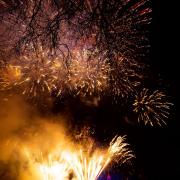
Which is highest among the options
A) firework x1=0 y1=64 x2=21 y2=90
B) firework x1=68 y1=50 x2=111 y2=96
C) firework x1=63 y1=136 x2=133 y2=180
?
firework x1=68 y1=50 x2=111 y2=96

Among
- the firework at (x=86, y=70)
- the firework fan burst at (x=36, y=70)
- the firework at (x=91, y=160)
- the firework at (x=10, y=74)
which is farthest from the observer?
the firework at (x=91, y=160)

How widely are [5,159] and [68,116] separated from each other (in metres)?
2.50

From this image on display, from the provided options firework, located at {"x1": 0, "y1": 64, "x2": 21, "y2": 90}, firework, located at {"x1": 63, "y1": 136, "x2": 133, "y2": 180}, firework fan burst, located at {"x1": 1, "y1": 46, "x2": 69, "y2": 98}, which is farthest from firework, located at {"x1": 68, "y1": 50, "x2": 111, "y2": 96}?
firework, located at {"x1": 63, "y1": 136, "x2": 133, "y2": 180}

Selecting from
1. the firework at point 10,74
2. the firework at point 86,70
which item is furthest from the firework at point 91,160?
the firework at point 10,74

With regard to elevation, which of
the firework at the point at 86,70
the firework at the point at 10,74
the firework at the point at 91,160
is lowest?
the firework at the point at 91,160

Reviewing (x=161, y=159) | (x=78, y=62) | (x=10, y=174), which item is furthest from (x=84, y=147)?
(x=161, y=159)

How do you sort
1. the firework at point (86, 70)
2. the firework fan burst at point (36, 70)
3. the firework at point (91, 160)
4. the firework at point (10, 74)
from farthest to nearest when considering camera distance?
the firework at point (91, 160)
the firework at point (10, 74)
the firework fan burst at point (36, 70)
the firework at point (86, 70)

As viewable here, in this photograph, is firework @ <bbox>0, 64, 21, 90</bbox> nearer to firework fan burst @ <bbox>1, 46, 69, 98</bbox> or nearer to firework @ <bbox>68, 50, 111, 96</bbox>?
firework fan burst @ <bbox>1, 46, 69, 98</bbox>

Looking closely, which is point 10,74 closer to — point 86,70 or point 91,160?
point 86,70

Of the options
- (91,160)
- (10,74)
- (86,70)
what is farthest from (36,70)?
(91,160)

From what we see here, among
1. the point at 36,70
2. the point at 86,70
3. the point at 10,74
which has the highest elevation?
the point at 86,70

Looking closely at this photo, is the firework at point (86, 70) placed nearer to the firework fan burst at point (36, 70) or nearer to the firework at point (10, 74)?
the firework fan burst at point (36, 70)

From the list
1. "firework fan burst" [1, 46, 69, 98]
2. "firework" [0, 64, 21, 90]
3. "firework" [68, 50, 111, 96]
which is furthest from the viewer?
"firework" [0, 64, 21, 90]

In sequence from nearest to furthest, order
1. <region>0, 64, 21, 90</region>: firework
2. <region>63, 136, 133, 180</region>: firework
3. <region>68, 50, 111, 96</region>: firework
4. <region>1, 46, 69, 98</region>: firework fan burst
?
<region>68, 50, 111, 96</region>: firework, <region>1, 46, 69, 98</region>: firework fan burst, <region>0, 64, 21, 90</region>: firework, <region>63, 136, 133, 180</region>: firework
